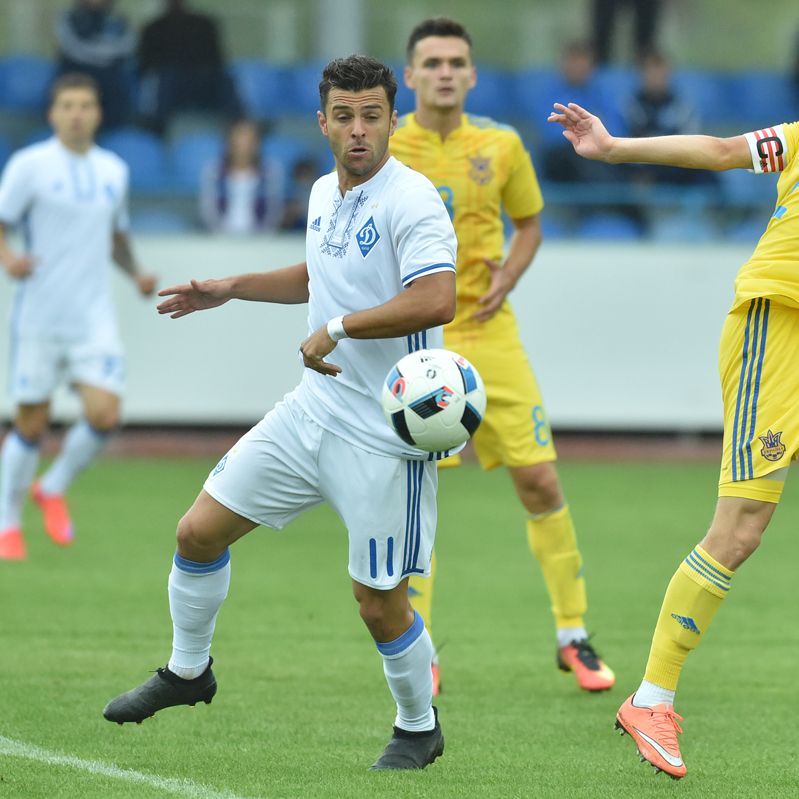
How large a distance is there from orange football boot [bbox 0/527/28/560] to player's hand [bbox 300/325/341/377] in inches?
191

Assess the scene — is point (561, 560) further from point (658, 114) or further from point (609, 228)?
point (658, 114)

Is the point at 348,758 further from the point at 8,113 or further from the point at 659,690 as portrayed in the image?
the point at 8,113

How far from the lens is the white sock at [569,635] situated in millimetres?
6625

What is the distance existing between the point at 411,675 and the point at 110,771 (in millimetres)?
980

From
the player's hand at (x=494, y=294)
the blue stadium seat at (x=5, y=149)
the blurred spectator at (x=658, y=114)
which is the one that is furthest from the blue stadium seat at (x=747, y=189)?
the player's hand at (x=494, y=294)

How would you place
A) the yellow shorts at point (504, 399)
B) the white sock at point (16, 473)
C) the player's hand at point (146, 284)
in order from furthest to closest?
the player's hand at point (146, 284)
the white sock at point (16, 473)
the yellow shorts at point (504, 399)

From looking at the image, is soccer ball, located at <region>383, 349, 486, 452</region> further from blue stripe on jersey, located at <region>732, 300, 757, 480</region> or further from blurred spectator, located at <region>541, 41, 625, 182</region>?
blurred spectator, located at <region>541, 41, 625, 182</region>

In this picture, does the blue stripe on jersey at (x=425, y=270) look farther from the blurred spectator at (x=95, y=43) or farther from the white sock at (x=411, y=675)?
the blurred spectator at (x=95, y=43)

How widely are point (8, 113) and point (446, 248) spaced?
11619mm

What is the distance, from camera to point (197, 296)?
530 cm

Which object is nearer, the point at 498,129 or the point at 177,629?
the point at 177,629

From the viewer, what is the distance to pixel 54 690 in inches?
239

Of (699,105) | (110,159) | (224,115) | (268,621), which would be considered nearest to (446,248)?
(268,621)

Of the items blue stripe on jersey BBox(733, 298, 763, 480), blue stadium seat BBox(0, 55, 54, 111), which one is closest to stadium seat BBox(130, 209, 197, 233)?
blue stadium seat BBox(0, 55, 54, 111)
